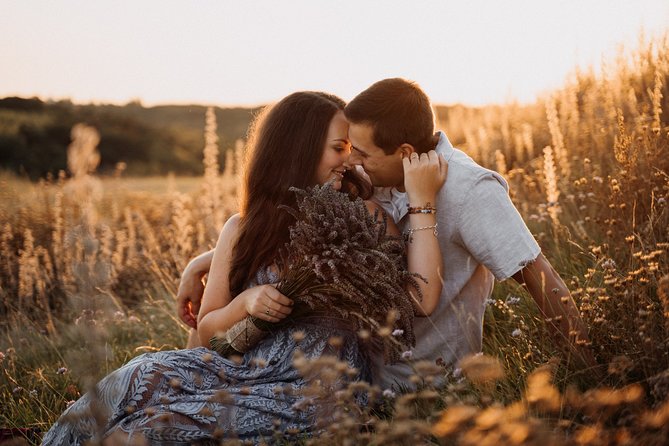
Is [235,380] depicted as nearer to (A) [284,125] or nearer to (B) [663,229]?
(A) [284,125]

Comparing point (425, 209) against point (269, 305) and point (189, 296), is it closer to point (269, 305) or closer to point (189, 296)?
point (269, 305)

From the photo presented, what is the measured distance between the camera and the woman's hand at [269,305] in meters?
3.05

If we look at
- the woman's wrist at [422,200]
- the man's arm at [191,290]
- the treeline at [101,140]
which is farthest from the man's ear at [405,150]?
the treeline at [101,140]

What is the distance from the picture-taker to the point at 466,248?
3225mm

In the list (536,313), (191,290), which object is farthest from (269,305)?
(536,313)

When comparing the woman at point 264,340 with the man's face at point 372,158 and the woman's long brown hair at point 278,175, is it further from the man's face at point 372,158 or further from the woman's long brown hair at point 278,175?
the man's face at point 372,158

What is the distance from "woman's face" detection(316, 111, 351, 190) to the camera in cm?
363

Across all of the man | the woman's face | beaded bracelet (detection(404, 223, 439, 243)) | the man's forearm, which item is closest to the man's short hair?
the man

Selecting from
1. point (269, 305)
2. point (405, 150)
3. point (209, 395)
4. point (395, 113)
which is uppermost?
point (395, 113)

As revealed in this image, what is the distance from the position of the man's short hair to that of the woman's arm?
945mm

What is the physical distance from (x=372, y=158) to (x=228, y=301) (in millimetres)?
1109

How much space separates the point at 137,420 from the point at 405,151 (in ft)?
5.93

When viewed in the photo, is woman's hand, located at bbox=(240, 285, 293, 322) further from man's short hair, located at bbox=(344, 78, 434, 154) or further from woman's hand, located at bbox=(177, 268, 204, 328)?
woman's hand, located at bbox=(177, 268, 204, 328)

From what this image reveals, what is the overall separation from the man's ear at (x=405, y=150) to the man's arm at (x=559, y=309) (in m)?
0.81
